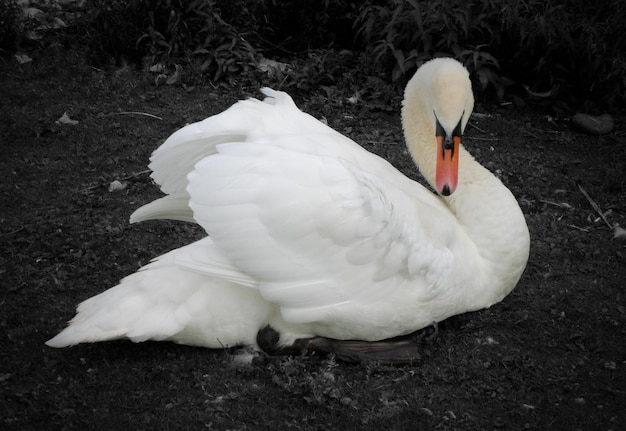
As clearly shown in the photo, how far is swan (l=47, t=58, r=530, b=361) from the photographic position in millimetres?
3471

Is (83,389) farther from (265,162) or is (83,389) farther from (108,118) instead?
(108,118)

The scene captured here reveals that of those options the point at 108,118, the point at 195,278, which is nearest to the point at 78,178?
the point at 108,118

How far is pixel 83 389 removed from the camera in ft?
11.9

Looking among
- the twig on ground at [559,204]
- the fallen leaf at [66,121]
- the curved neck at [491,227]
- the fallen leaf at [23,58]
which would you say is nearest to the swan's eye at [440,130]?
the curved neck at [491,227]

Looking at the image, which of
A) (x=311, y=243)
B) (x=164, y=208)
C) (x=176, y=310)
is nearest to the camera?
(x=311, y=243)

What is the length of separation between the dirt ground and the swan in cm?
22

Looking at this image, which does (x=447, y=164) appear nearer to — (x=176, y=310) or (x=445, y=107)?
(x=445, y=107)

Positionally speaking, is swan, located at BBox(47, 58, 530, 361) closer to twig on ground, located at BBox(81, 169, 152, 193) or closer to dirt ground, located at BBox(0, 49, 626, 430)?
dirt ground, located at BBox(0, 49, 626, 430)

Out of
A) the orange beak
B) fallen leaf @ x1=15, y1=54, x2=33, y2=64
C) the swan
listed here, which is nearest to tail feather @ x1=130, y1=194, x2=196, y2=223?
the swan

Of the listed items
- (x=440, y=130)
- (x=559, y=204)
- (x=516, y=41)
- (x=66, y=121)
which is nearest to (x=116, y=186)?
(x=66, y=121)

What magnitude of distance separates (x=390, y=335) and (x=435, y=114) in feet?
3.70

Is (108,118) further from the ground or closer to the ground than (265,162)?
closer to the ground

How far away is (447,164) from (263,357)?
1313 mm

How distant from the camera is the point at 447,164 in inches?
155
